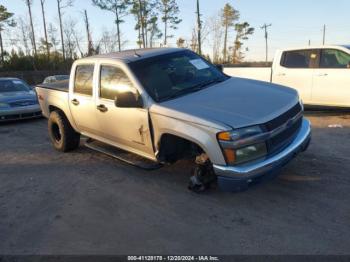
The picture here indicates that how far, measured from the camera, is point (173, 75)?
16.2 ft

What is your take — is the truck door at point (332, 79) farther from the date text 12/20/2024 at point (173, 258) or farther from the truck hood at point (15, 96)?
the truck hood at point (15, 96)

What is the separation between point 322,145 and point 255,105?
2837mm

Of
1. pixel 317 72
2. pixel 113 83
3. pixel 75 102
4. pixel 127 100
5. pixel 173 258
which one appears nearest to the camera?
pixel 173 258

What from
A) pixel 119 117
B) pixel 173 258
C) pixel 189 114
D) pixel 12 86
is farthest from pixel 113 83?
pixel 12 86

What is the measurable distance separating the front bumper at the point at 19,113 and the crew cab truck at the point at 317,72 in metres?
7.16

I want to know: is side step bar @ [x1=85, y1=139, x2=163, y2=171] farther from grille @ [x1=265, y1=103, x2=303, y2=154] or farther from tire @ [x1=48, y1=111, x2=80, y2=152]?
grille @ [x1=265, y1=103, x2=303, y2=154]

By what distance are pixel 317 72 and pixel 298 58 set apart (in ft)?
2.31

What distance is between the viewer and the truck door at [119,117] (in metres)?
4.70

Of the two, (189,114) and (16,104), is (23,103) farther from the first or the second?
(189,114)

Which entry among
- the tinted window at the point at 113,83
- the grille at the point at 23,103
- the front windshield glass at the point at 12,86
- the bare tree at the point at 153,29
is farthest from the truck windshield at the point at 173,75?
the bare tree at the point at 153,29

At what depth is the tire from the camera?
6633mm

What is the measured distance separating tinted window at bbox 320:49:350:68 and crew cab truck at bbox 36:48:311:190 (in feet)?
15.5

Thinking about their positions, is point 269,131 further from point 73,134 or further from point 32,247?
point 73,134

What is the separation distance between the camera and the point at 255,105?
162 inches
